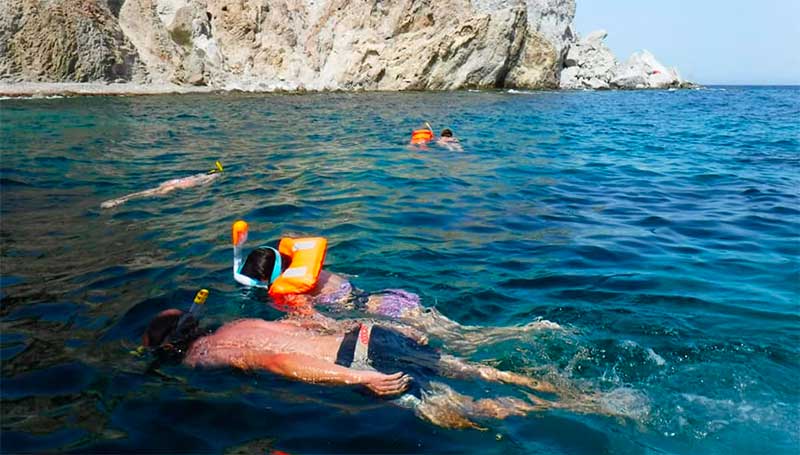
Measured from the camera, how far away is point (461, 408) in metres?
3.71

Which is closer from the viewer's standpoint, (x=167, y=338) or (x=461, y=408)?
(x=461, y=408)

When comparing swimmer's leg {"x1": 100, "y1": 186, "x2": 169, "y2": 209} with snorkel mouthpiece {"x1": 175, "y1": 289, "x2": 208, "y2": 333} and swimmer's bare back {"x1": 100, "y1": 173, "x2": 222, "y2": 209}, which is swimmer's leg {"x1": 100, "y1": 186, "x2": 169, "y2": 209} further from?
snorkel mouthpiece {"x1": 175, "y1": 289, "x2": 208, "y2": 333}

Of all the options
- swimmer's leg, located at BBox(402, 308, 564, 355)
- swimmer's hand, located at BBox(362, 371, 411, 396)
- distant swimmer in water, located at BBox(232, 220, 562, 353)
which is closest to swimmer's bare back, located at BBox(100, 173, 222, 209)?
distant swimmer in water, located at BBox(232, 220, 562, 353)

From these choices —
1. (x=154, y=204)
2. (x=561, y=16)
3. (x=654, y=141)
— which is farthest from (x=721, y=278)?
(x=561, y=16)

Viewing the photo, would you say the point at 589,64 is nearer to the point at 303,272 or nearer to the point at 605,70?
the point at 605,70

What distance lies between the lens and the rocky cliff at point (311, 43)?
40.3 m

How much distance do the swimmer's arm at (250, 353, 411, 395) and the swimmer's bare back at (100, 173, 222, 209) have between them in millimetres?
5925

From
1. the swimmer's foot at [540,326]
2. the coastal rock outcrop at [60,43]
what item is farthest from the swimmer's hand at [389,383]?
the coastal rock outcrop at [60,43]

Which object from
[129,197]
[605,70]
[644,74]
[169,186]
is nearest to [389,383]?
[129,197]

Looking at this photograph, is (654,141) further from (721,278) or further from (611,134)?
(721,278)

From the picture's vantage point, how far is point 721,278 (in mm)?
6102

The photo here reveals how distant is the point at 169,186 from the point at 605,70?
60148mm

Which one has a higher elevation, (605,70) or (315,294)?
(605,70)

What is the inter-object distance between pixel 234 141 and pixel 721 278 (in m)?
13.6
